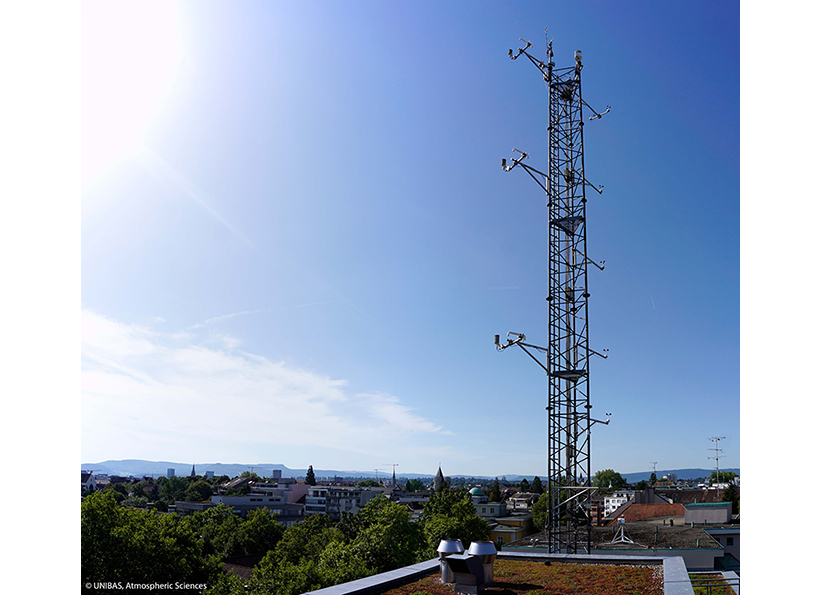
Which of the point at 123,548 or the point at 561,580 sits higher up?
the point at 561,580

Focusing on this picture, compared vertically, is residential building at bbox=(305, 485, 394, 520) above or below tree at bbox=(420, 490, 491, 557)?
below

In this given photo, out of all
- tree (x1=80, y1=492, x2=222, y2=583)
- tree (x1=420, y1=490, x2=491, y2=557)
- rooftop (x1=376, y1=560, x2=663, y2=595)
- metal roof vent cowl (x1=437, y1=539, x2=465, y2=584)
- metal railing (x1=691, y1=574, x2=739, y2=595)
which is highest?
metal roof vent cowl (x1=437, y1=539, x2=465, y2=584)

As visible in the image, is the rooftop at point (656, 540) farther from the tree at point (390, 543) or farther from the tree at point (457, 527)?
the tree at point (457, 527)

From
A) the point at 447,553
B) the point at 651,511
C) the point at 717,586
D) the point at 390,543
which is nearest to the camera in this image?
the point at 447,553

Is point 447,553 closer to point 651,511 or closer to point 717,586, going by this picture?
point 717,586

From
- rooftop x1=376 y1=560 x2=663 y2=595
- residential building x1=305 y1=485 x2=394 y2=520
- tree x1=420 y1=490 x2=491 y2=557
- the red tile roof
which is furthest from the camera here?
residential building x1=305 y1=485 x2=394 y2=520

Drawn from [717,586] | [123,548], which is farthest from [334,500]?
[717,586]

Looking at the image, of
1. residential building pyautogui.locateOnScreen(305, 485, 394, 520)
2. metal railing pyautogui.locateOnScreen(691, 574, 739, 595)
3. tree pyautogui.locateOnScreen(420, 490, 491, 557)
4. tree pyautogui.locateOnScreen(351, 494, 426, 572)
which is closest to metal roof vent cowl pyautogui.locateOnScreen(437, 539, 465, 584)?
metal railing pyautogui.locateOnScreen(691, 574, 739, 595)

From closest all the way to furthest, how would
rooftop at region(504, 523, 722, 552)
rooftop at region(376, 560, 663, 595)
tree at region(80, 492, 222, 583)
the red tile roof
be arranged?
rooftop at region(376, 560, 663, 595)
tree at region(80, 492, 222, 583)
rooftop at region(504, 523, 722, 552)
the red tile roof

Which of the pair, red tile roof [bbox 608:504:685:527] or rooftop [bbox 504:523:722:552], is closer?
rooftop [bbox 504:523:722:552]

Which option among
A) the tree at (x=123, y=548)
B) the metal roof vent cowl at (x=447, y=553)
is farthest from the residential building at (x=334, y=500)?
the metal roof vent cowl at (x=447, y=553)

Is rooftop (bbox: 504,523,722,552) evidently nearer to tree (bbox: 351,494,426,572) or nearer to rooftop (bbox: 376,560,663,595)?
tree (bbox: 351,494,426,572)
